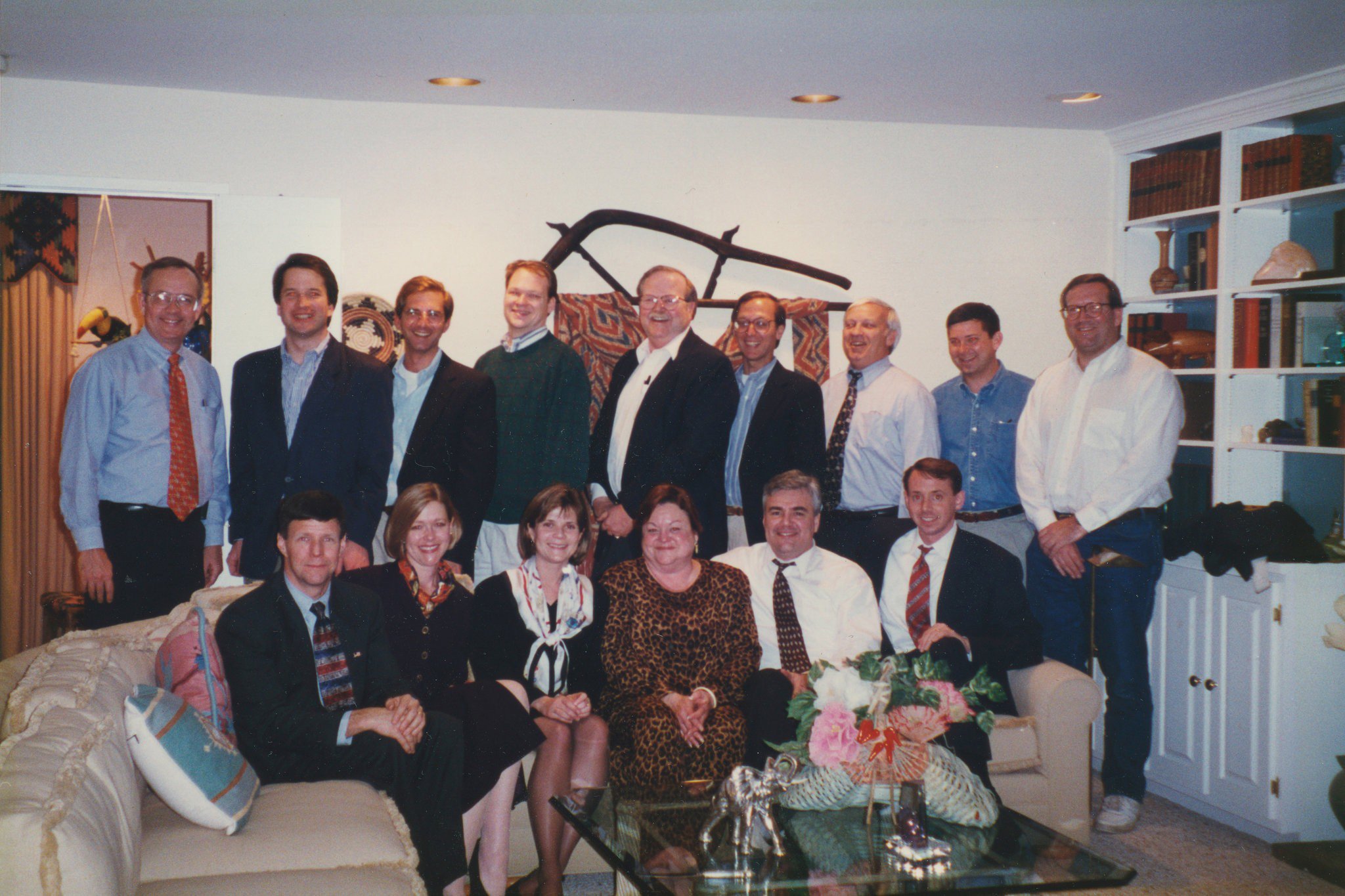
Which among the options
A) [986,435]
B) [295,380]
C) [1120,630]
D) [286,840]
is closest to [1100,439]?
[986,435]

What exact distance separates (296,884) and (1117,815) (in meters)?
2.80

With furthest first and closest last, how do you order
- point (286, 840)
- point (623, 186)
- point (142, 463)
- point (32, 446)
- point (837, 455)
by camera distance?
point (32, 446) → point (623, 186) → point (837, 455) → point (142, 463) → point (286, 840)

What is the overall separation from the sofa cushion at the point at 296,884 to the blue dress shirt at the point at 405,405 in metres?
1.72

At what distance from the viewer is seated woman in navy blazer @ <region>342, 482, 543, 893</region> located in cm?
285

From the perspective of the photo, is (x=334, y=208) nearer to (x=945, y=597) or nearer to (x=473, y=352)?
(x=473, y=352)

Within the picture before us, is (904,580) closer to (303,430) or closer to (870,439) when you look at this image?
(870,439)

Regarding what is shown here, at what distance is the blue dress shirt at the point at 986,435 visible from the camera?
4.09 meters

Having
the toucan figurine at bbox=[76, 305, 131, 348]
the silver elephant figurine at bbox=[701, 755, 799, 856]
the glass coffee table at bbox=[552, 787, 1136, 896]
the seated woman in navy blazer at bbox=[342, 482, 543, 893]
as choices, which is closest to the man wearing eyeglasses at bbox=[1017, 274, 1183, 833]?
the glass coffee table at bbox=[552, 787, 1136, 896]

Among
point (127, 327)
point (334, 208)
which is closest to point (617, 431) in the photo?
point (334, 208)

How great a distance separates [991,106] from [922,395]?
1.34 metres

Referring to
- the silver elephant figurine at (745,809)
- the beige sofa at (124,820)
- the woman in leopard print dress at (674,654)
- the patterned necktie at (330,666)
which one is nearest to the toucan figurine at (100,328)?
the beige sofa at (124,820)

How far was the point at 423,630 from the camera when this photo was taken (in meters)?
3.06

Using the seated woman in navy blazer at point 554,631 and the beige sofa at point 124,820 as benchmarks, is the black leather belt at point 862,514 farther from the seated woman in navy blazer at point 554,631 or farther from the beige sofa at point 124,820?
the beige sofa at point 124,820

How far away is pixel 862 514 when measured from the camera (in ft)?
13.2
